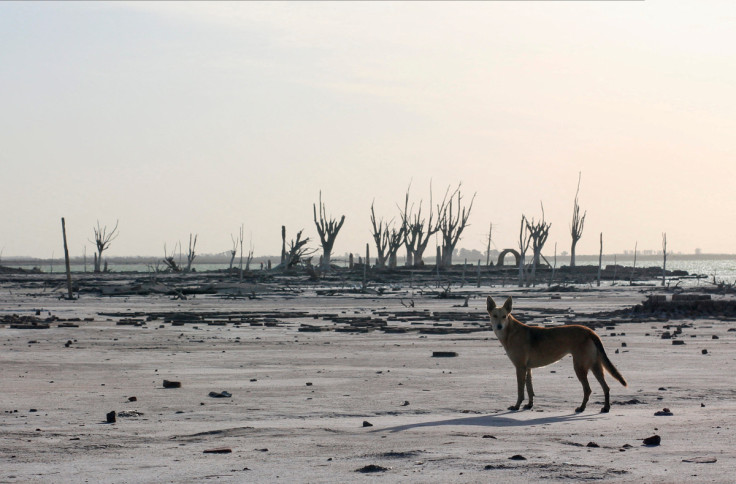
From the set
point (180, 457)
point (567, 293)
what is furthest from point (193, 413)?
point (567, 293)

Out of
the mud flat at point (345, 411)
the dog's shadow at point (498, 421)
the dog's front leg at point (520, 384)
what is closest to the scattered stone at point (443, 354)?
the mud flat at point (345, 411)

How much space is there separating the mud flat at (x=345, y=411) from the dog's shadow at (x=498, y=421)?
0.03 meters

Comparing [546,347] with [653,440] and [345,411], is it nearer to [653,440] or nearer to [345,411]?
[345,411]

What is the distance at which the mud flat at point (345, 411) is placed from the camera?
6.73 metres

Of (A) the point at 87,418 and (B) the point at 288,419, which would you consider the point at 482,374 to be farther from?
(A) the point at 87,418

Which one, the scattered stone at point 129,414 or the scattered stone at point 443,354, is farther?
the scattered stone at point 443,354

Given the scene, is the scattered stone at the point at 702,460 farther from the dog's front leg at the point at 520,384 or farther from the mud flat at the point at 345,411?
the dog's front leg at the point at 520,384

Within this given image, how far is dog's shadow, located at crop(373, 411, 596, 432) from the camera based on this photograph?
855 centimetres

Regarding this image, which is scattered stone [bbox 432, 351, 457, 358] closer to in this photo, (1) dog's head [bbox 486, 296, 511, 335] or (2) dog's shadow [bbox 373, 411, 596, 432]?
(1) dog's head [bbox 486, 296, 511, 335]

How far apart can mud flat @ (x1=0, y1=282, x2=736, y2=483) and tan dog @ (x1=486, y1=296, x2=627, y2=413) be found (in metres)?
0.37

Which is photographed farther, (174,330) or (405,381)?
(174,330)

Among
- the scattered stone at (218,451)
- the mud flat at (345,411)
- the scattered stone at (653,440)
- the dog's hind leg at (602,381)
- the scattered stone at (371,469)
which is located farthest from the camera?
the dog's hind leg at (602,381)

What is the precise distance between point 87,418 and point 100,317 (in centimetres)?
1797

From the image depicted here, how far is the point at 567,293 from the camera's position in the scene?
157 ft
